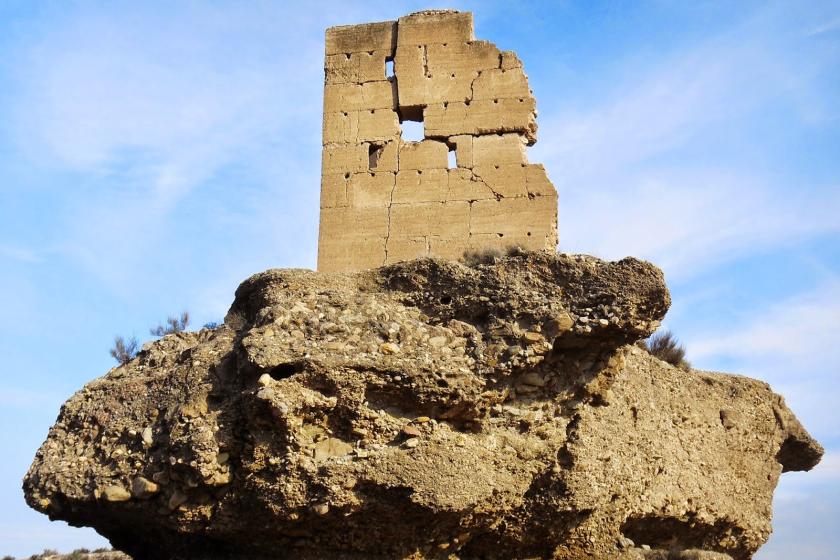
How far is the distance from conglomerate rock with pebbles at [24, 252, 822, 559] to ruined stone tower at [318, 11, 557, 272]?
2.90 m

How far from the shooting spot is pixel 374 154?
1125 centimetres

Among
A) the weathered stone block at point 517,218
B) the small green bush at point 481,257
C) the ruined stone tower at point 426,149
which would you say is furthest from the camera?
the ruined stone tower at point 426,149

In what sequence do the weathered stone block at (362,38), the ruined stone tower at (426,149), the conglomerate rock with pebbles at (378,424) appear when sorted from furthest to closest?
the weathered stone block at (362,38)
the ruined stone tower at (426,149)
the conglomerate rock with pebbles at (378,424)

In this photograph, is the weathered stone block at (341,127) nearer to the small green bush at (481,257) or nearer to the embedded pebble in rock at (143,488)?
the small green bush at (481,257)

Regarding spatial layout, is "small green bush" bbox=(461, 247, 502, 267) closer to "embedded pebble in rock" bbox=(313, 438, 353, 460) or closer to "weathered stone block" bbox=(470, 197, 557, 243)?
"embedded pebble in rock" bbox=(313, 438, 353, 460)

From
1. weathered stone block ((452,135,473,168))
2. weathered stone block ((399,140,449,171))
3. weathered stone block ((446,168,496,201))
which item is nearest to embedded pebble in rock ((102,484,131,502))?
weathered stone block ((446,168,496,201))

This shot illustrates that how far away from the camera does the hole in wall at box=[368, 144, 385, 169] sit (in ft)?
36.7

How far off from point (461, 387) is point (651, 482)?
2.72m

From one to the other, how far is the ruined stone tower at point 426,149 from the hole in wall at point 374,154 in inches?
0.5

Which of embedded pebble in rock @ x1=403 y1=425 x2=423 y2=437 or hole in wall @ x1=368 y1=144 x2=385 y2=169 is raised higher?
hole in wall @ x1=368 y1=144 x2=385 y2=169

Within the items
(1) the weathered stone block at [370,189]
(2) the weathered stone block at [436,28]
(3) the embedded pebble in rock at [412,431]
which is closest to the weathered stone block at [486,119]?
(1) the weathered stone block at [370,189]

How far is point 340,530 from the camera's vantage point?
6.89 meters

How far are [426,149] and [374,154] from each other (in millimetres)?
571

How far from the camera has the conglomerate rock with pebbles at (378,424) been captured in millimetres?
6742
